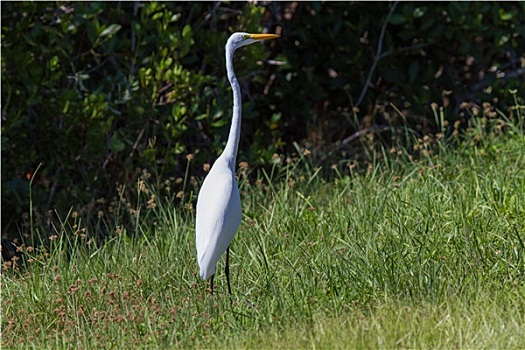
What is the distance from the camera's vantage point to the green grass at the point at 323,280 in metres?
3.85

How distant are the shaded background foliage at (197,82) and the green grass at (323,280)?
0.73 meters

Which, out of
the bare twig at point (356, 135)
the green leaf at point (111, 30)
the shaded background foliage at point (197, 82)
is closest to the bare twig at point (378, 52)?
the shaded background foliage at point (197, 82)

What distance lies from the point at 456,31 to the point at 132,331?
12.4 feet

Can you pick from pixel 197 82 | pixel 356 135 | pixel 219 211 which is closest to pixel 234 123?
pixel 219 211

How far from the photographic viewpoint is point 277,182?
6.70 metres

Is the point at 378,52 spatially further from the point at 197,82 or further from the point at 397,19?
the point at 197,82

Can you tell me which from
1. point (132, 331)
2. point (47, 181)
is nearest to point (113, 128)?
point (47, 181)

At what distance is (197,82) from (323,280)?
7.43 feet

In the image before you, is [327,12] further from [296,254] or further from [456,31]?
[296,254]

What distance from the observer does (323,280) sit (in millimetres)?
4305

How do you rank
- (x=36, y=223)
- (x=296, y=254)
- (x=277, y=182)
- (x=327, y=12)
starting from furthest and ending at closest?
(x=327, y=12) → (x=277, y=182) → (x=36, y=223) → (x=296, y=254)

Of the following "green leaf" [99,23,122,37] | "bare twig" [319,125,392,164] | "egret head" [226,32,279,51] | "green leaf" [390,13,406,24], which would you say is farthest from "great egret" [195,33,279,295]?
"green leaf" [390,13,406,24]

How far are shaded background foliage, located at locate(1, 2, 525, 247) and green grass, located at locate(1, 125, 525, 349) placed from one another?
28.9 inches

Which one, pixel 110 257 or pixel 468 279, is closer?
pixel 468 279
